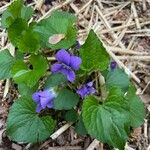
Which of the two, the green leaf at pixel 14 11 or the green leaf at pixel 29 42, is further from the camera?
the green leaf at pixel 14 11

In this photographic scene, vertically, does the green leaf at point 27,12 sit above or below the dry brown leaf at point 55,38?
above

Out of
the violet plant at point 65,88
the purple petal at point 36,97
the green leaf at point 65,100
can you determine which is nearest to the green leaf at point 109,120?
the violet plant at point 65,88

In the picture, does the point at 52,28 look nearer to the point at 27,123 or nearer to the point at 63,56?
the point at 63,56

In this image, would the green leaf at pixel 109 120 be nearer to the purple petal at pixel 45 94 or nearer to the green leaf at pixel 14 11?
the purple petal at pixel 45 94

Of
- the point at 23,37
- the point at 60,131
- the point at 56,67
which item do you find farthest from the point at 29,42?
the point at 60,131

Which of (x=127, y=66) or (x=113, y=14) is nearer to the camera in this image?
(x=127, y=66)

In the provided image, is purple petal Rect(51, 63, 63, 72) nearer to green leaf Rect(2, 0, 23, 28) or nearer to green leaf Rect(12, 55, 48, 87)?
green leaf Rect(12, 55, 48, 87)

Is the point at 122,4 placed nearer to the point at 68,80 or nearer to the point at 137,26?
the point at 137,26

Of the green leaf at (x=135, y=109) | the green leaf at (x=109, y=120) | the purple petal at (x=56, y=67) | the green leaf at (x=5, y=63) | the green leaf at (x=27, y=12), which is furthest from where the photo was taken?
the green leaf at (x=27, y=12)

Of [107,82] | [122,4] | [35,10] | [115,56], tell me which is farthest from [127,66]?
[35,10]
